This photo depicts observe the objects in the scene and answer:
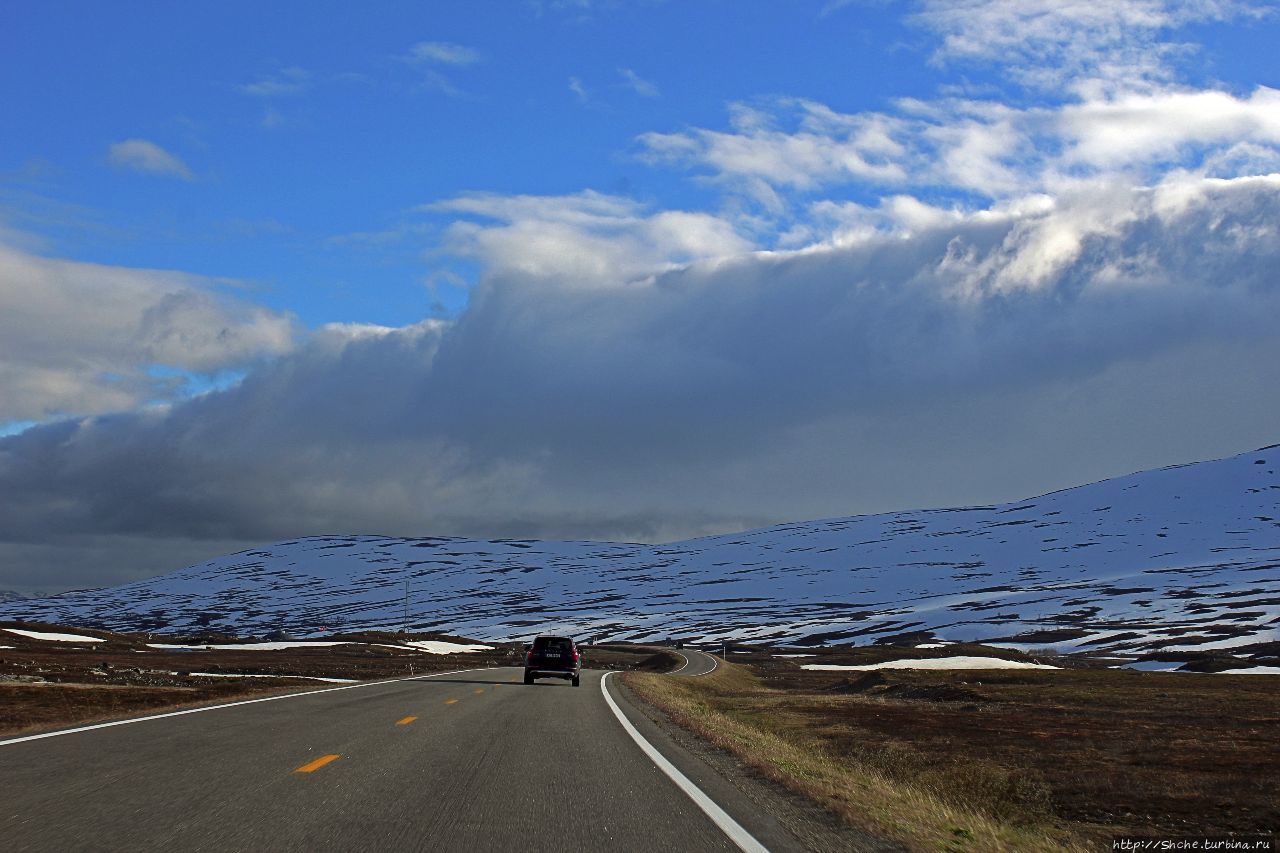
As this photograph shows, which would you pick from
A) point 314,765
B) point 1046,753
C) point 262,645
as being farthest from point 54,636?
point 314,765

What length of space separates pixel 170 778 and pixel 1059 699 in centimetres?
4746

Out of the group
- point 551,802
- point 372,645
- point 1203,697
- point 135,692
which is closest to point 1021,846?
point 551,802

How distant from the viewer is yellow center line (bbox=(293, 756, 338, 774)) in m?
13.2

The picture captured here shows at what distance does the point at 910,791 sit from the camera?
49.1ft

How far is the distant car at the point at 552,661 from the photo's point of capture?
45094 mm

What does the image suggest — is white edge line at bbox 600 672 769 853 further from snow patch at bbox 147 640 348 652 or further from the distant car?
snow patch at bbox 147 640 348 652

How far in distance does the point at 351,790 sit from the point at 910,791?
7.76 metres

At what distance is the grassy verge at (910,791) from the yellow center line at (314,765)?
19.3 feet

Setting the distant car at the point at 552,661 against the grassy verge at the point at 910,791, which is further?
the distant car at the point at 552,661

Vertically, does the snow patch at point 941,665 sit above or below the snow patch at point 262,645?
below

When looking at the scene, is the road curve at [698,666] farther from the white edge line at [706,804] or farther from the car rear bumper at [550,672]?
the white edge line at [706,804]

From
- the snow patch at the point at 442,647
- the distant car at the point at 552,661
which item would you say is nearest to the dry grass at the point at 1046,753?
the distant car at the point at 552,661

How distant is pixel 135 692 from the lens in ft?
98.8

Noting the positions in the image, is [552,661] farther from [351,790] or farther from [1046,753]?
[351,790]
